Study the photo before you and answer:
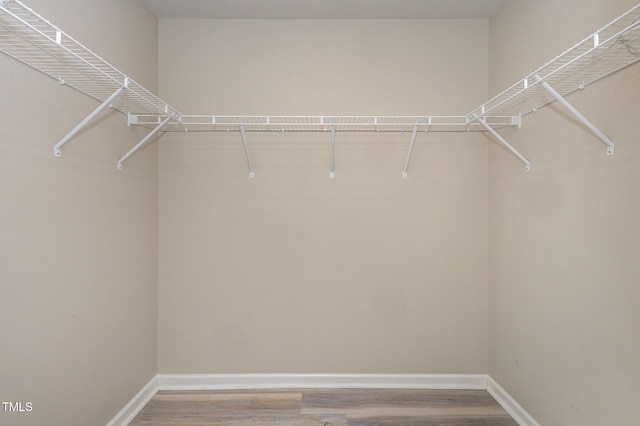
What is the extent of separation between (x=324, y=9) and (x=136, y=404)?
9.30 feet

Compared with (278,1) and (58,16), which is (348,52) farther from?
(58,16)

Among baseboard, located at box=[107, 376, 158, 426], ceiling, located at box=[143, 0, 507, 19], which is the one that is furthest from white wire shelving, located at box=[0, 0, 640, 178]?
baseboard, located at box=[107, 376, 158, 426]

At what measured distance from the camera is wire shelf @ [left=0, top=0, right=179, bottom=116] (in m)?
1.02

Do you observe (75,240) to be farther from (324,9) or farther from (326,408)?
(324,9)

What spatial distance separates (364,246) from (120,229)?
1.54 meters

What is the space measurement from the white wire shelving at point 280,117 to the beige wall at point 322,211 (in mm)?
80

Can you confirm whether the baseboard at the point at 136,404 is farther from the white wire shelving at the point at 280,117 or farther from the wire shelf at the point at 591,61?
the wire shelf at the point at 591,61

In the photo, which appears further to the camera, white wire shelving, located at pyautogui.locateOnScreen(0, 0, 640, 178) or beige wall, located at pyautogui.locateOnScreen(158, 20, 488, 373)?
beige wall, located at pyautogui.locateOnScreen(158, 20, 488, 373)

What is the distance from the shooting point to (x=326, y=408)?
1.88 m

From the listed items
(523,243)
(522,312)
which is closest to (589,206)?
(523,243)

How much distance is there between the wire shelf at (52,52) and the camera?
1022mm

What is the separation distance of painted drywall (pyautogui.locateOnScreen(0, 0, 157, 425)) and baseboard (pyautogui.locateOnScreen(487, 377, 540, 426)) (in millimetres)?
2342

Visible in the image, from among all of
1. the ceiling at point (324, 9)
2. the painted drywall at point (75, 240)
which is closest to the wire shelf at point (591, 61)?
the ceiling at point (324, 9)

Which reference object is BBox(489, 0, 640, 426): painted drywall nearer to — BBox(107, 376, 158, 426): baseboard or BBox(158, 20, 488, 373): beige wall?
BBox(158, 20, 488, 373): beige wall
